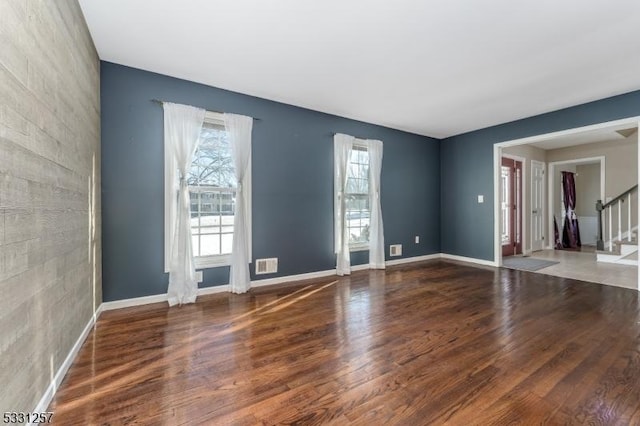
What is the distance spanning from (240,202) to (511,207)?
570 centimetres

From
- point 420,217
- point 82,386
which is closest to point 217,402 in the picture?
point 82,386

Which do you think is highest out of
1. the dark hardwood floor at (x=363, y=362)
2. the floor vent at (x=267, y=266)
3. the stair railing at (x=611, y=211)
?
the stair railing at (x=611, y=211)

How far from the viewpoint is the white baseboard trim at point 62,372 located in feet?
4.78

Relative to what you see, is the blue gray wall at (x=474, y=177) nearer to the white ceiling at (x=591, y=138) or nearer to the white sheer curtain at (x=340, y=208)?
the white ceiling at (x=591, y=138)

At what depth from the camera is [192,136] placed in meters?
3.18

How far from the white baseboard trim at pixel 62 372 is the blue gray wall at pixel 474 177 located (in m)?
5.63

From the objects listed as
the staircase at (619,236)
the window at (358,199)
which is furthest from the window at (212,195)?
the staircase at (619,236)

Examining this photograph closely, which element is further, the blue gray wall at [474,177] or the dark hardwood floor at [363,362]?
the blue gray wall at [474,177]

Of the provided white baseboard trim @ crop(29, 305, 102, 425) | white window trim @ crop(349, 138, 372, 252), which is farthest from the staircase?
white baseboard trim @ crop(29, 305, 102, 425)

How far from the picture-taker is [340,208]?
4.37 m

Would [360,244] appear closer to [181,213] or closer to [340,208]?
[340,208]

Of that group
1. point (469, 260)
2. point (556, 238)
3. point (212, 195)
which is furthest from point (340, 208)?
point (556, 238)

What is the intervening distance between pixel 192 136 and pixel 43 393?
246cm

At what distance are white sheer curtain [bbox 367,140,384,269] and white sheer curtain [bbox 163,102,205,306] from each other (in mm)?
2761
